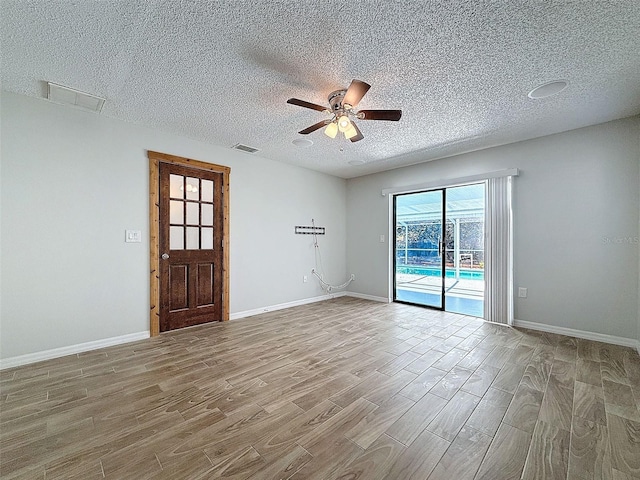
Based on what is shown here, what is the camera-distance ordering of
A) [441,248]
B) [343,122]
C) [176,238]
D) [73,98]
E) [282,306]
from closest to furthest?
[343,122]
[73,98]
[176,238]
[441,248]
[282,306]

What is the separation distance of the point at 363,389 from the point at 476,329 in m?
2.27

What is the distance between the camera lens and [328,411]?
1815 mm

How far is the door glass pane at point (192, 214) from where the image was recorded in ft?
12.0

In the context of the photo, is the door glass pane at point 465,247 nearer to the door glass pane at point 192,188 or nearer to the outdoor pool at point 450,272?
the outdoor pool at point 450,272

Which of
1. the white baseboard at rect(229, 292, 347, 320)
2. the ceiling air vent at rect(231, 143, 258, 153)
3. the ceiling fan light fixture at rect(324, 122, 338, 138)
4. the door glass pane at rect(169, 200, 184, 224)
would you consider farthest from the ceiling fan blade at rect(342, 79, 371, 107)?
the white baseboard at rect(229, 292, 347, 320)

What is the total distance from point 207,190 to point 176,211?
540mm

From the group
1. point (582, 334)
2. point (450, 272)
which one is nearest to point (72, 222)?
point (582, 334)

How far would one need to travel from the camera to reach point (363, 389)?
2.09m

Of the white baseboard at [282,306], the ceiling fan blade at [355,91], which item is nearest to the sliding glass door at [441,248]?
the white baseboard at [282,306]

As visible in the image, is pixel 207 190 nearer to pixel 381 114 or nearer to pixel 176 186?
pixel 176 186

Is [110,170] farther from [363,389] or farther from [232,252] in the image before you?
[363,389]

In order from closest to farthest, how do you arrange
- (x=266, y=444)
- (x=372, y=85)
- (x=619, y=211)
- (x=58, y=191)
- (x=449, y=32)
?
(x=266, y=444)
(x=449, y=32)
(x=372, y=85)
(x=58, y=191)
(x=619, y=211)

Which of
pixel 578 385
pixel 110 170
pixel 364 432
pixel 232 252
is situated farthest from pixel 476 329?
pixel 110 170

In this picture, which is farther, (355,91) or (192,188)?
(192,188)
